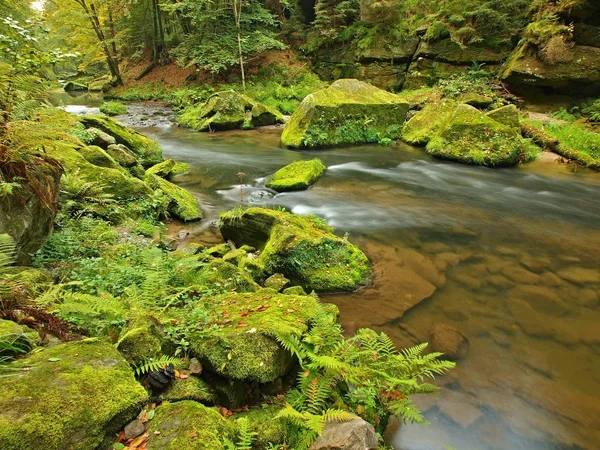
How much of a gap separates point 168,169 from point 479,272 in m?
8.26

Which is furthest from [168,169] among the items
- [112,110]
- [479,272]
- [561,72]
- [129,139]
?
[561,72]

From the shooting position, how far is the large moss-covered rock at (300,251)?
543cm

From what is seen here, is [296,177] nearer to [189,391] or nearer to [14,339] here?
[189,391]

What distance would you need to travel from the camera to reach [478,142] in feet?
39.6

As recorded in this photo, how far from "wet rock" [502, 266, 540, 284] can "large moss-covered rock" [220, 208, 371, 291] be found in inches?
88.1

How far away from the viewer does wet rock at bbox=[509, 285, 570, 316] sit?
497cm

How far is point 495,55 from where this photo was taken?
58.9ft

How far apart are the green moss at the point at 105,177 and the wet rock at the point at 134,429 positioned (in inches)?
209

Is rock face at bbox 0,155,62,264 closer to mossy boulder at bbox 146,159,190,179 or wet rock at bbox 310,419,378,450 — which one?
wet rock at bbox 310,419,378,450

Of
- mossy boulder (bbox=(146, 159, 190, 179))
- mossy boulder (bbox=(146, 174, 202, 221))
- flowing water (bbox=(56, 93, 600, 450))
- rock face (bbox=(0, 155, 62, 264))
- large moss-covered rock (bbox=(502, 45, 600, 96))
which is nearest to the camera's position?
flowing water (bbox=(56, 93, 600, 450))

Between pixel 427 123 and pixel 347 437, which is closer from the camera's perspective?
pixel 347 437

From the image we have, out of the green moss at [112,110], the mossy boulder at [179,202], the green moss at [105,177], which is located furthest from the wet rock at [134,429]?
the green moss at [112,110]

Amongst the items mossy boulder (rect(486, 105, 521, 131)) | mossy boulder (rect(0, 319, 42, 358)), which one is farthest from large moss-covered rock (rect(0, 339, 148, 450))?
mossy boulder (rect(486, 105, 521, 131))

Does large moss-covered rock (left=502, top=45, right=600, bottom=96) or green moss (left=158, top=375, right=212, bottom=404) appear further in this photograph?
large moss-covered rock (left=502, top=45, right=600, bottom=96)
